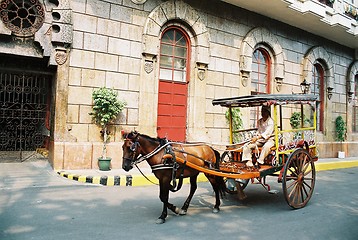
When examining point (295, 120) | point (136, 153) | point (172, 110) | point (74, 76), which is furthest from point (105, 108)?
point (295, 120)

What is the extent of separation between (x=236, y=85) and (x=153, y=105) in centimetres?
410

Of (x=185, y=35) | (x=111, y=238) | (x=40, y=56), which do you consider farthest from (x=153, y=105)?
(x=111, y=238)

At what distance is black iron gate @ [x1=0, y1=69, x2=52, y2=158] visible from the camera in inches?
356

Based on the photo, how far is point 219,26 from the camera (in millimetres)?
12000

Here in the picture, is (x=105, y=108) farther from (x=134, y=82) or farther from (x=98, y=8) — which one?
(x=98, y=8)

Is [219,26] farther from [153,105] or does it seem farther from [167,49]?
[153,105]

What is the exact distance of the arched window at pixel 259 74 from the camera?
1342 cm

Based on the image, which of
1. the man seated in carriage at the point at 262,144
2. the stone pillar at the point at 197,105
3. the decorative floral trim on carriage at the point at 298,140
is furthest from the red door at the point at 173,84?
the man seated in carriage at the point at 262,144

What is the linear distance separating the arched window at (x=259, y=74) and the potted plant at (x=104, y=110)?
664 centimetres

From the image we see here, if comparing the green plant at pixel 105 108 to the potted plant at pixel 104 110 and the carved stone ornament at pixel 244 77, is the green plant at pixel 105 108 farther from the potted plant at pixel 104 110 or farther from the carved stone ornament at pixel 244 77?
the carved stone ornament at pixel 244 77

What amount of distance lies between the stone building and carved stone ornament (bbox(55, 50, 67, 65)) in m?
0.03

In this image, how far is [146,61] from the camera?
10.2 meters

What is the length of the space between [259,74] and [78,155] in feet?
29.4

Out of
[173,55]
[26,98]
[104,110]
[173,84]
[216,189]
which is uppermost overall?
[173,55]
